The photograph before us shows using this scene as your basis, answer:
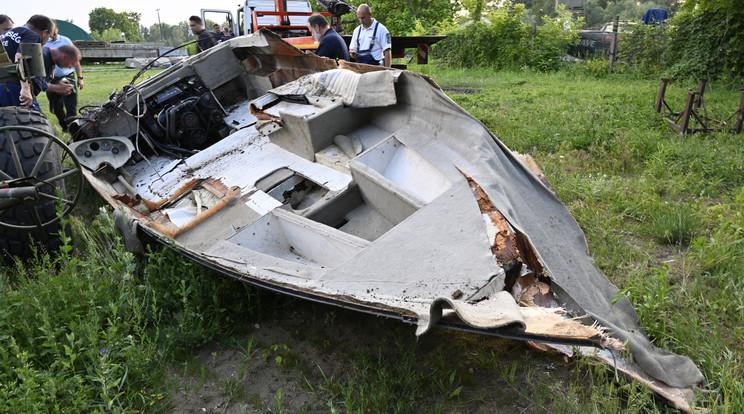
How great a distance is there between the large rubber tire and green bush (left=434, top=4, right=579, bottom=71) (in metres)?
13.4

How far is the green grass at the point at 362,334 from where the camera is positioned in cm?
231

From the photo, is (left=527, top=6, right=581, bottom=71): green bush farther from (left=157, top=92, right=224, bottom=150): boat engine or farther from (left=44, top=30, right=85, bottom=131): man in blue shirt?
(left=44, top=30, right=85, bottom=131): man in blue shirt

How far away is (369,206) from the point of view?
335 centimetres

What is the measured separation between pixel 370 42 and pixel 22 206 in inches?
177

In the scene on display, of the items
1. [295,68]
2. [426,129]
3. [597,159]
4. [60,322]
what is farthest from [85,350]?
[597,159]

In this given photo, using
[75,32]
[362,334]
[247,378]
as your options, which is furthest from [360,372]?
[75,32]

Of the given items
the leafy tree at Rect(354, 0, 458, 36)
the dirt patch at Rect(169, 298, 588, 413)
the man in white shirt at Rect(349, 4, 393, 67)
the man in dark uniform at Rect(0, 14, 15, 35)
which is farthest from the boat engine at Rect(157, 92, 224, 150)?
the leafy tree at Rect(354, 0, 458, 36)

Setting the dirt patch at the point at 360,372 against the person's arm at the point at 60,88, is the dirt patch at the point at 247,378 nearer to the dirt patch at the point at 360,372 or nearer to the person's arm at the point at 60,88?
the dirt patch at the point at 360,372

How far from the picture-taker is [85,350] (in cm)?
259

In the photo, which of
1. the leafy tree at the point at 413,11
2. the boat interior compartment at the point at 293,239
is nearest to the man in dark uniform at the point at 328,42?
the boat interior compartment at the point at 293,239

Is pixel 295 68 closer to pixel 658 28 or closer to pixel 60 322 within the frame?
pixel 60 322

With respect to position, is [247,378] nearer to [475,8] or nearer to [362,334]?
[362,334]

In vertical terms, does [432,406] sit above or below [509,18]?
below

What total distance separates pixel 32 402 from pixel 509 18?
15868 mm
